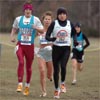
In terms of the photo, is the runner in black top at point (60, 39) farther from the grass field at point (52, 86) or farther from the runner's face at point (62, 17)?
the grass field at point (52, 86)

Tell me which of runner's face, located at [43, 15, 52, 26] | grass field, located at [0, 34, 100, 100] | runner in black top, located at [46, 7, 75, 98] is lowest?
grass field, located at [0, 34, 100, 100]

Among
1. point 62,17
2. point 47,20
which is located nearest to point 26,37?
point 47,20

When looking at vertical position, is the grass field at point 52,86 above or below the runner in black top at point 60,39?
below

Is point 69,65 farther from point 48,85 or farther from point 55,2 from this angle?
point 55,2

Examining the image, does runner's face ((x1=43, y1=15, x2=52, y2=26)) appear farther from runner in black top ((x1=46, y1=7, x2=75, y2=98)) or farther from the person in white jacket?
runner in black top ((x1=46, y1=7, x2=75, y2=98))

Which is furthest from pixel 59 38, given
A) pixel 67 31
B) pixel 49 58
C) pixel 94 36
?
pixel 94 36

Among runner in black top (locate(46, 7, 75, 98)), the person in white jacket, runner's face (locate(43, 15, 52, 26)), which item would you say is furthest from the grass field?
runner's face (locate(43, 15, 52, 26))

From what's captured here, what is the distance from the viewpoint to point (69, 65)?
21.2 metres

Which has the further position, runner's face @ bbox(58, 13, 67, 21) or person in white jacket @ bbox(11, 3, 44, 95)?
person in white jacket @ bbox(11, 3, 44, 95)

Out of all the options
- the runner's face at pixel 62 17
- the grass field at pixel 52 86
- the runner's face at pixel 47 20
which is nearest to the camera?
the runner's face at pixel 62 17

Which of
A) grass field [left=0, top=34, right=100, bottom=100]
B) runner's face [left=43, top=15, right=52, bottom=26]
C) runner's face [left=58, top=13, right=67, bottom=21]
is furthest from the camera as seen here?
runner's face [left=43, top=15, right=52, bottom=26]

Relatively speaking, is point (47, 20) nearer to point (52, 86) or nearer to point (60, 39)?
point (60, 39)

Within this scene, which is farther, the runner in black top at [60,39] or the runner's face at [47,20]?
the runner's face at [47,20]

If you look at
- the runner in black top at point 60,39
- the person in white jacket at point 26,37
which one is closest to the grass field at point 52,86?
the person in white jacket at point 26,37
